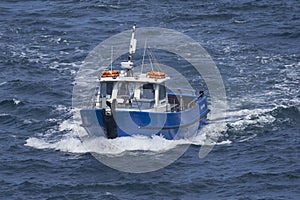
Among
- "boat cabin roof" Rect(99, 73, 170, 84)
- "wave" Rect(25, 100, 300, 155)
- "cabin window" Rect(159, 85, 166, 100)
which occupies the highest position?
"boat cabin roof" Rect(99, 73, 170, 84)

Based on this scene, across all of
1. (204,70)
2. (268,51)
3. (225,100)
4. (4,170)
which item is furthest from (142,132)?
(268,51)

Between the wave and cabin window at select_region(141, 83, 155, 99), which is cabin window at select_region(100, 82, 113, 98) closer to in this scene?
cabin window at select_region(141, 83, 155, 99)

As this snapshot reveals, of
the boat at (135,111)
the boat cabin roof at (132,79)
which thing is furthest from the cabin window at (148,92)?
the boat cabin roof at (132,79)

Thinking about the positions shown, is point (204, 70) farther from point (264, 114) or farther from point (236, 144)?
point (236, 144)

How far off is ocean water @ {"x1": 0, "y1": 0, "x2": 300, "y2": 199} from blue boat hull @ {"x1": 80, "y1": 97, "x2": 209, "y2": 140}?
0.60 metres

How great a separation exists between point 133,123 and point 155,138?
1.80m

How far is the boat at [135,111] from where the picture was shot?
48812 mm

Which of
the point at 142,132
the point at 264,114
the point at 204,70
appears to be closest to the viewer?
the point at 142,132

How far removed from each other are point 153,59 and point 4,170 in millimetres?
25824

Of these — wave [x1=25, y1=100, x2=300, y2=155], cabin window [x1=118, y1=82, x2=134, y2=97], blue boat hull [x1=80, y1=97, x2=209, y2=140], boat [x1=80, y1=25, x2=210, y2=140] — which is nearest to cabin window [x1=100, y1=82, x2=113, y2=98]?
boat [x1=80, y1=25, x2=210, y2=140]

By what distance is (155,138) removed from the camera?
4966 centimetres

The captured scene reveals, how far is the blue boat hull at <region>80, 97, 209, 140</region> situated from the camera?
4862 centimetres

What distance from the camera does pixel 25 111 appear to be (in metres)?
57.2

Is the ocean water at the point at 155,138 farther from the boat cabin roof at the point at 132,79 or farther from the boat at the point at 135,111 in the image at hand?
the boat cabin roof at the point at 132,79
